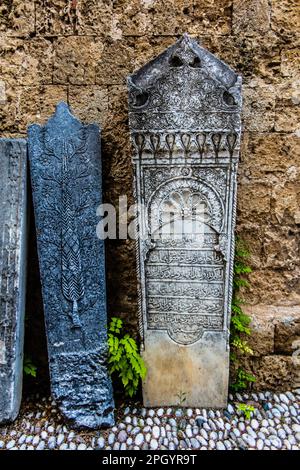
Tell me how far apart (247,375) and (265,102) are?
1914mm

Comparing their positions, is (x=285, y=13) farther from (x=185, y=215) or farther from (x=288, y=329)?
(x=288, y=329)

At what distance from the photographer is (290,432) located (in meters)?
2.32

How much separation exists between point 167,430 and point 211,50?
8.02ft

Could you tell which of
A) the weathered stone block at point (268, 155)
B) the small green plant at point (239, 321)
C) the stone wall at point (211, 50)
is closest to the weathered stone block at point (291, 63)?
the stone wall at point (211, 50)

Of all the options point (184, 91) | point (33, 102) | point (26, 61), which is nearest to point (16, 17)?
point (26, 61)

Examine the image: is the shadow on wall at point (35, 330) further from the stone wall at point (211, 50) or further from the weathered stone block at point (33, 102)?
the weathered stone block at point (33, 102)

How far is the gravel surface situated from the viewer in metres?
2.20

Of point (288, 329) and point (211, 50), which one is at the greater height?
point (211, 50)

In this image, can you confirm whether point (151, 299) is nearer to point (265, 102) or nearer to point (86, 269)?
point (86, 269)

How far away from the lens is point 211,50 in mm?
2430

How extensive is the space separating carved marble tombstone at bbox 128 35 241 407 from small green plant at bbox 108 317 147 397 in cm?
8

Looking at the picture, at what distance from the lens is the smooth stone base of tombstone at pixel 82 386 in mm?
2342

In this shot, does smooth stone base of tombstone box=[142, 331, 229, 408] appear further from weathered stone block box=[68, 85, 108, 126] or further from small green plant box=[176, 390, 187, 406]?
weathered stone block box=[68, 85, 108, 126]

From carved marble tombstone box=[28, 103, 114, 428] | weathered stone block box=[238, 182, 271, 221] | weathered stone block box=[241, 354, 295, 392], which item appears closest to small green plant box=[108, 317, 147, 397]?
carved marble tombstone box=[28, 103, 114, 428]
